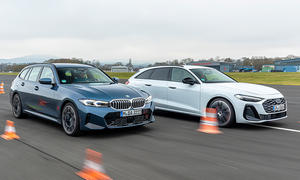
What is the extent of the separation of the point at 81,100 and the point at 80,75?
4.68 feet

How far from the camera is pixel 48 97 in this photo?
6715 millimetres

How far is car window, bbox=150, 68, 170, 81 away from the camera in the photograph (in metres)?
8.68

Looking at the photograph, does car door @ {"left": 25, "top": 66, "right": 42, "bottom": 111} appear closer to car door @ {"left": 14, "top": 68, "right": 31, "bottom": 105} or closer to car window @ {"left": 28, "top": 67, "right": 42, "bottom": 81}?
car window @ {"left": 28, "top": 67, "right": 42, "bottom": 81}

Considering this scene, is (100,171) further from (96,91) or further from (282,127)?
(282,127)

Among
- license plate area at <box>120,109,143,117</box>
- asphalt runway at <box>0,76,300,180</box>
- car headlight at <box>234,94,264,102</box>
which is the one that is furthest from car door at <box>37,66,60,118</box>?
car headlight at <box>234,94,264,102</box>

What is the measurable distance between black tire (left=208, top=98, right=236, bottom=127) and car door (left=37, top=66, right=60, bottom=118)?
12.2 feet

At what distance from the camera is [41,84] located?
7.18 meters

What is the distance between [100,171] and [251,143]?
3.04 metres

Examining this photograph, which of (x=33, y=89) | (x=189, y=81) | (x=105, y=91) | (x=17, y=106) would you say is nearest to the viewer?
(x=105, y=91)

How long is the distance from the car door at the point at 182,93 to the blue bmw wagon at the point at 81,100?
1413 mm

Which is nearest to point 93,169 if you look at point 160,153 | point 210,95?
point 160,153

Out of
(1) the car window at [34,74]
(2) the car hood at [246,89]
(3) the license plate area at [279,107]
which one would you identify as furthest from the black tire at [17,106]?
(3) the license plate area at [279,107]

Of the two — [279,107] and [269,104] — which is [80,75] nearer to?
[269,104]

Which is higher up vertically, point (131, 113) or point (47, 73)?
point (47, 73)
